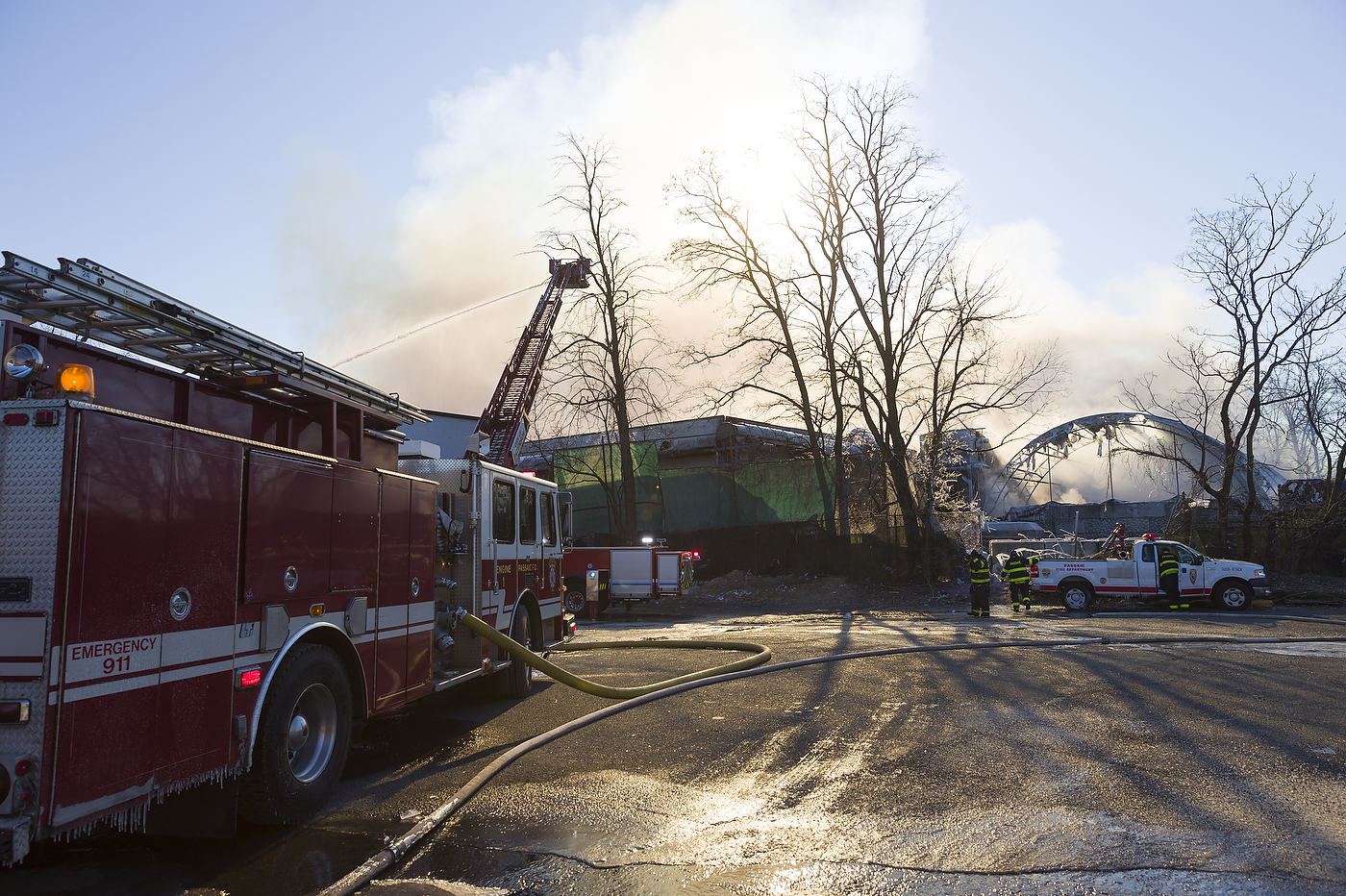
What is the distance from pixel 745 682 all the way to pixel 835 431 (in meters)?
19.4

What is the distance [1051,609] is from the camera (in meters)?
21.2

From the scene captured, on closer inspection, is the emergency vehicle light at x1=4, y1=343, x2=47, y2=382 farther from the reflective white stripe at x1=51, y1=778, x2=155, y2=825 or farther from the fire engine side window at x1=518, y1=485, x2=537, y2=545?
the fire engine side window at x1=518, y1=485, x2=537, y2=545

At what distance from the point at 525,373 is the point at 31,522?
3141 cm

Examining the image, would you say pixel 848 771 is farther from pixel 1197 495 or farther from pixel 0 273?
pixel 1197 495

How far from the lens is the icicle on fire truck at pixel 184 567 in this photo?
3.55 m

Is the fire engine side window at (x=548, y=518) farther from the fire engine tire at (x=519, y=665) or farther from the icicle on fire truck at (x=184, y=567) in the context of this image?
the icicle on fire truck at (x=184, y=567)

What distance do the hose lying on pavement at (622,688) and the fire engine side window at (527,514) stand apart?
52.8 inches

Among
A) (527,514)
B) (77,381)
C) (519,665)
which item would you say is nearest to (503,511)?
(527,514)

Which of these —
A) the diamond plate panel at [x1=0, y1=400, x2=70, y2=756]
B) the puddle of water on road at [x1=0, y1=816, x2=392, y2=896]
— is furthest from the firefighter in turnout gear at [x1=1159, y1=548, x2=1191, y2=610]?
the diamond plate panel at [x1=0, y1=400, x2=70, y2=756]

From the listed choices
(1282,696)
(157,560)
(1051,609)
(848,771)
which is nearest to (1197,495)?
(1051,609)

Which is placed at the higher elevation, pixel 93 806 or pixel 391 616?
pixel 391 616

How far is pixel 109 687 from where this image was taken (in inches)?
147

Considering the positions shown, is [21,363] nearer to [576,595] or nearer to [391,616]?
[391,616]

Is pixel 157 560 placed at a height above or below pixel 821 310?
below
